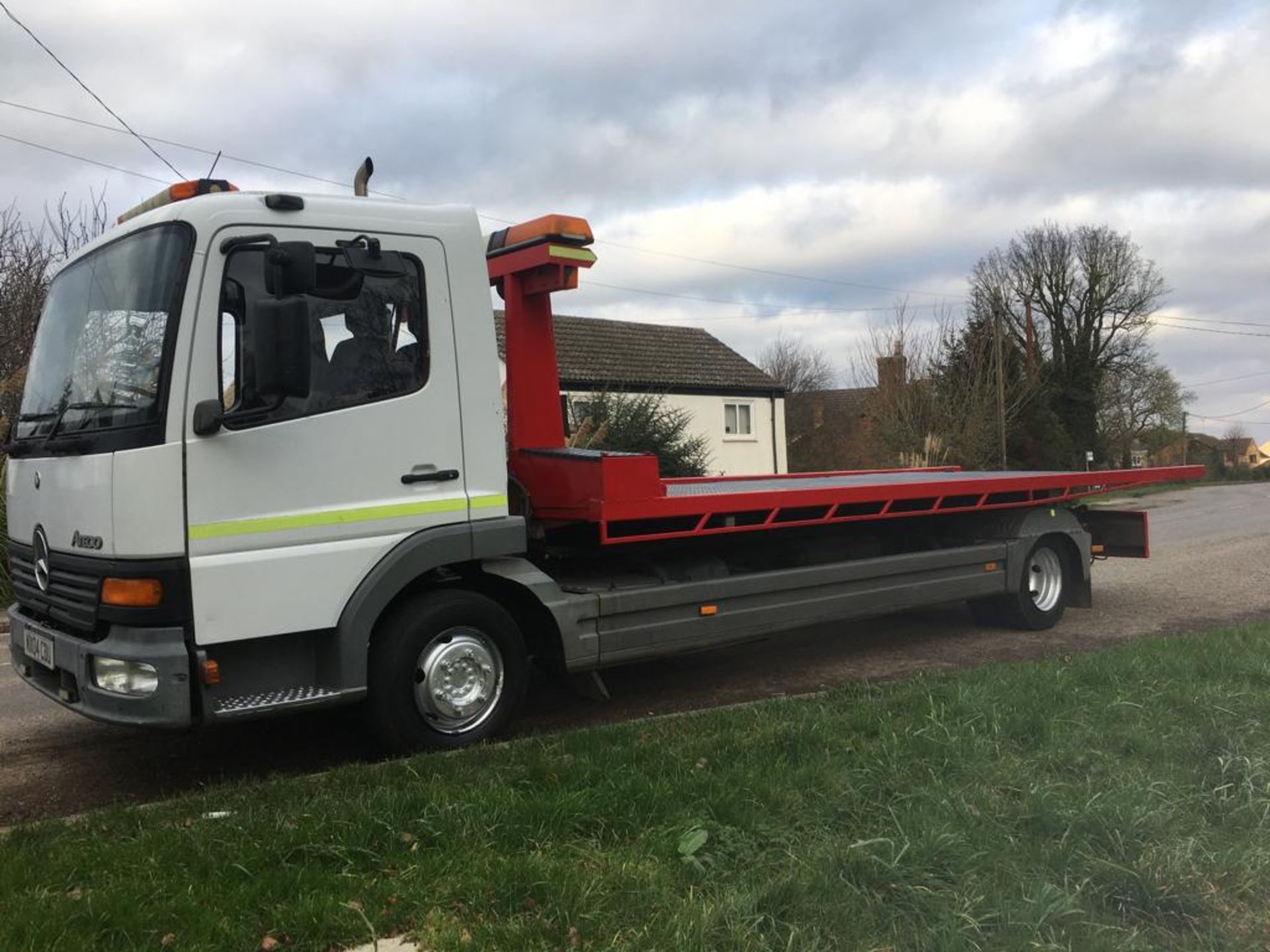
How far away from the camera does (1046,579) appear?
897 centimetres

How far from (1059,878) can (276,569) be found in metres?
3.34

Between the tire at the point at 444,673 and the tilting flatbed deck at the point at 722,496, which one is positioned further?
the tilting flatbed deck at the point at 722,496

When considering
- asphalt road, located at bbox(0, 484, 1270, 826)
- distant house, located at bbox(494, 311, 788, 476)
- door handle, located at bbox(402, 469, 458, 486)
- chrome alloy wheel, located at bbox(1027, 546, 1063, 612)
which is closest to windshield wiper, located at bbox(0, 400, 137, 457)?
door handle, located at bbox(402, 469, 458, 486)

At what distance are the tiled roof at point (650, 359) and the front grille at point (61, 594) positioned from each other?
22.0 metres

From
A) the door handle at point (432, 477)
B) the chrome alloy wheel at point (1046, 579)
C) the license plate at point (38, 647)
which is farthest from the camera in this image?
the chrome alloy wheel at point (1046, 579)

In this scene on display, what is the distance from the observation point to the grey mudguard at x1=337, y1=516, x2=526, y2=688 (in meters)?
4.63

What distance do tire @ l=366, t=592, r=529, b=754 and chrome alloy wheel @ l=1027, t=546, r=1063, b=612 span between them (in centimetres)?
543

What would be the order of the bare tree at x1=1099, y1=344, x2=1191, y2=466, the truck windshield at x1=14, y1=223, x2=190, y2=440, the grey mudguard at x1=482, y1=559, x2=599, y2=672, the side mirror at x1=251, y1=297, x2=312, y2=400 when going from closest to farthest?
the side mirror at x1=251, y1=297, x2=312, y2=400 → the truck windshield at x1=14, y1=223, x2=190, y2=440 → the grey mudguard at x1=482, y1=559, x2=599, y2=672 → the bare tree at x1=1099, y1=344, x2=1191, y2=466

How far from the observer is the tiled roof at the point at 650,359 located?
2930 cm

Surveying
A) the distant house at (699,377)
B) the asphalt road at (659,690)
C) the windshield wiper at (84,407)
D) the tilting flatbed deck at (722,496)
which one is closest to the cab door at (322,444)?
the windshield wiper at (84,407)

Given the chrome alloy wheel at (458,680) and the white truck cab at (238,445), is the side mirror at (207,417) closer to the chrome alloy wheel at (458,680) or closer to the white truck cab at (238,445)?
the white truck cab at (238,445)

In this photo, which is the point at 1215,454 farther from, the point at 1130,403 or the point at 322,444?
the point at 322,444

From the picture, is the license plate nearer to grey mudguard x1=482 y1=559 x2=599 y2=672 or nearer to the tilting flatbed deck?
grey mudguard x1=482 y1=559 x2=599 y2=672

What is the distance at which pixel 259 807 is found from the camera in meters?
4.05
